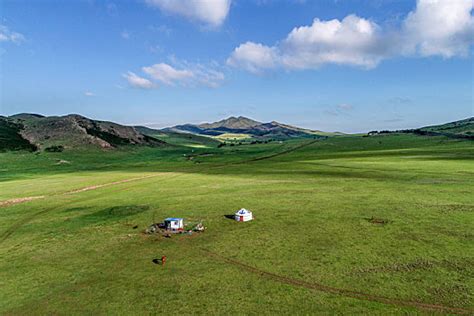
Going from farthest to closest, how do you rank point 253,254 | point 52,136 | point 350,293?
1. point 52,136
2. point 253,254
3. point 350,293

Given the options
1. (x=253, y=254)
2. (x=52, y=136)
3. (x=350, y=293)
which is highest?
(x=52, y=136)

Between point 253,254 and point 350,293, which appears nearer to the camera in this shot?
point 350,293

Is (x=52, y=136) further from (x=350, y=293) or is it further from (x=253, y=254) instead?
(x=350, y=293)

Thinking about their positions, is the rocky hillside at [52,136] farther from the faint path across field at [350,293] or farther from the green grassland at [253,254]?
the faint path across field at [350,293]

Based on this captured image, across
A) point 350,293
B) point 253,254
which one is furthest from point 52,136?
point 350,293

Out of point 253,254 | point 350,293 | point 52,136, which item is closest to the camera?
point 350,293

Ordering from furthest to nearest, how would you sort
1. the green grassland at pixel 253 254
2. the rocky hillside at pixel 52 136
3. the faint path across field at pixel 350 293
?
the rocky hillside at pixel 52 136, the green grassland at pixel 253 254, the faint path across field at pixel 350 293

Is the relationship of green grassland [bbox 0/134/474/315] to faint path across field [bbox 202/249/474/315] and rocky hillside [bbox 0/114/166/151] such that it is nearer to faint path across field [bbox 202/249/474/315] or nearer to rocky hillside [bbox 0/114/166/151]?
faint path across field [bbox 202/249/474/315]

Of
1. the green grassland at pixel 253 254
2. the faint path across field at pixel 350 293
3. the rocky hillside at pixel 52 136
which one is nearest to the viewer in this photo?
the faint path across field at pixel 350 293

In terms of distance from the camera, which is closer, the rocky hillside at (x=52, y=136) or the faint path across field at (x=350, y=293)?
the faint path across field at (x=350, y=293)

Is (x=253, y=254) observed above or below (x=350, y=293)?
above

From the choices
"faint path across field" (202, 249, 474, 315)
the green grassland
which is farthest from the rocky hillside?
"faint path across field" (202, 249, 474, 315)

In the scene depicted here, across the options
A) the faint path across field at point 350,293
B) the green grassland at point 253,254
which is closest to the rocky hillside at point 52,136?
the green grassland at point 253,254

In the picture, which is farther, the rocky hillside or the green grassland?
the rocky hillside
